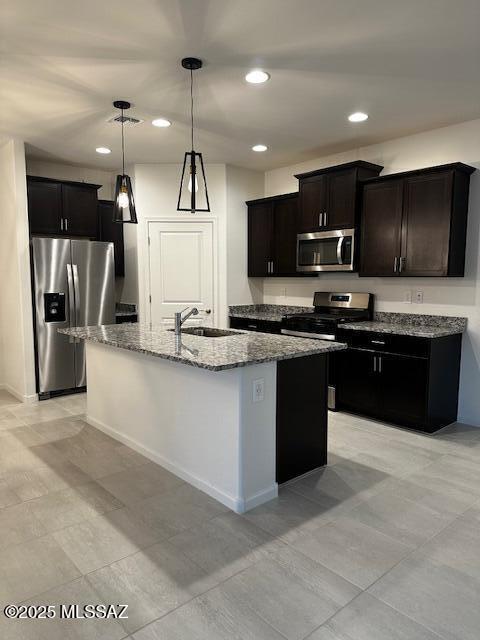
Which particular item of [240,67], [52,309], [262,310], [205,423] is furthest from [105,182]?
[205,423]

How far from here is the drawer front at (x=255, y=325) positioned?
505cm

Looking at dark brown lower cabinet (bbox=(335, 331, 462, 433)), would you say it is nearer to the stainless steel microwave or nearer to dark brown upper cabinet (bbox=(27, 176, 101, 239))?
the stainless steel microwave

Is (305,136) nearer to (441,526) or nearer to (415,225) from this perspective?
(415,225)

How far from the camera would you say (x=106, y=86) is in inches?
125

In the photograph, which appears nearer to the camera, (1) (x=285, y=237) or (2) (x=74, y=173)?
(1) (x=285, y=237)

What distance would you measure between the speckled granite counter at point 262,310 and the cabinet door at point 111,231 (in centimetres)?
152

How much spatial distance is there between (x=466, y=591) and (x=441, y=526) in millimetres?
514

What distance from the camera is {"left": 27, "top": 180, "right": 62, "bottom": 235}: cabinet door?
4.81 m

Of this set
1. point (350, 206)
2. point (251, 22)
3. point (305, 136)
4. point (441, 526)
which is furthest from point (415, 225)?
point (441, 526)

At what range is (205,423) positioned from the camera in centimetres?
278

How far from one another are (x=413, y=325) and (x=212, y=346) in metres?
2.30

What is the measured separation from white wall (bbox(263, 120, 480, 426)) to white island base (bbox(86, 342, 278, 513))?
224 centimetres

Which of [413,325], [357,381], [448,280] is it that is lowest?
[357,381]

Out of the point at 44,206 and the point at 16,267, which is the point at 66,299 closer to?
the point at 16,267
